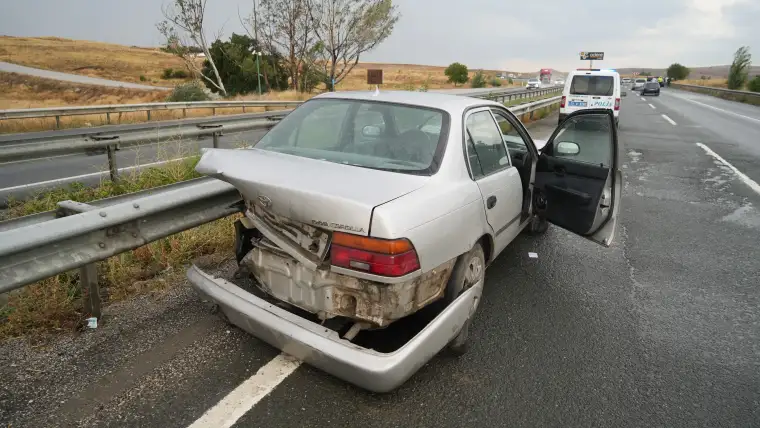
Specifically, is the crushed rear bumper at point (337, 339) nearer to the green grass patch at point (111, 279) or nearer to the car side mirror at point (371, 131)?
the green grass patch at point (111, 279)

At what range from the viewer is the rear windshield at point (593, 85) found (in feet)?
51.9

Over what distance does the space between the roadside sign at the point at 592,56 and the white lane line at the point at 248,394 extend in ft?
132

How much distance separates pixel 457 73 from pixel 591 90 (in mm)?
65513

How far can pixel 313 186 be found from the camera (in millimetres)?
2590

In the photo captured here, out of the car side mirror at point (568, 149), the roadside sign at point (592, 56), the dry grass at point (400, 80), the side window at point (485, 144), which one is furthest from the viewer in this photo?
the dry grass at point (400, 80)

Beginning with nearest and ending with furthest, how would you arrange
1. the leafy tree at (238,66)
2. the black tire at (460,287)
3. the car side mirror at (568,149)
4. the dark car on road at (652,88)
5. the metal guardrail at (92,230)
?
the metal guardrail at (92,230), the black tire at (460,287), the car side mirror at (568,149), the leafy tree at (238,66), the dark car on road at (652,88)

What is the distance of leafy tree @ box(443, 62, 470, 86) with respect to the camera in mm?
79000

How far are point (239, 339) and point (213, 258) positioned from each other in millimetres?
1375

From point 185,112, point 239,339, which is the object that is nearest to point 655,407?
point 239,339

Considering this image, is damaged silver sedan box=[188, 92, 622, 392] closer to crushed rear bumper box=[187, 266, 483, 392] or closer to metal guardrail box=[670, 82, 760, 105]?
crushed rear bumper box=[187, 266, 483, 392]

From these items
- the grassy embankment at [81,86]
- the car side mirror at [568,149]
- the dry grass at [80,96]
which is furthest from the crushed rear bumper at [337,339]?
the dry grass at [80,96]

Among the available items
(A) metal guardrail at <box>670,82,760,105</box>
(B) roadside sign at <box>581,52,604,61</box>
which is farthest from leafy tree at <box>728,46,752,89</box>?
(B) roadside sign at <box>581,52,604,61</box>

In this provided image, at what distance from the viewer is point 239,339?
3.17 meters

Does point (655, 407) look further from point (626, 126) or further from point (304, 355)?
point (626, 126)
